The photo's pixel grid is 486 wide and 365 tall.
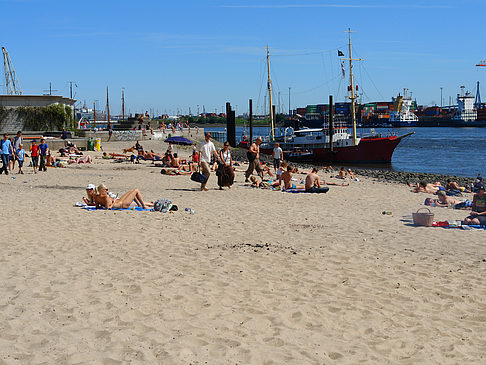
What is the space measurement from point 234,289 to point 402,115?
182m

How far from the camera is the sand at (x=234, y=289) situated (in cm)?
462

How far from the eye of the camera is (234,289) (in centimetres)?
619

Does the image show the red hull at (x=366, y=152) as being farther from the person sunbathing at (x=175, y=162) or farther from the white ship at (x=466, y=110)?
the white ship at (x=466, y=110)

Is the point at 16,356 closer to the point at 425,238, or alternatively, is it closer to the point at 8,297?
the point at 8,297

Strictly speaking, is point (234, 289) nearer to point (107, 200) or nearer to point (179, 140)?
point (107, 200)

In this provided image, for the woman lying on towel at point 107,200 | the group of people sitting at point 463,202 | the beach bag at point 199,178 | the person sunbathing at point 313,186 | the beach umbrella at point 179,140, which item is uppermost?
the beach umbrella at point 179,140

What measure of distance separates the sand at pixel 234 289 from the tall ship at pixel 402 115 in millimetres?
169238

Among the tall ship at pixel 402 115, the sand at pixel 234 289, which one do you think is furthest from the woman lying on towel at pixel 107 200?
the tall ship at pixel 402 115

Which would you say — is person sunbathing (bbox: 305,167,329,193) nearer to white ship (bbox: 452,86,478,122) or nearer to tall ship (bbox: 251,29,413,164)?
tall ship (bbox: 251,29,413,164)

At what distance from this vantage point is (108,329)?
A: 4.91 m

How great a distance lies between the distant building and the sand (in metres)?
29.9

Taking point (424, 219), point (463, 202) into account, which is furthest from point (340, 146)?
point (424, 219)

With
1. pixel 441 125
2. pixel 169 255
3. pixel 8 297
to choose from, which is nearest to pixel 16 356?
pixel 8 297

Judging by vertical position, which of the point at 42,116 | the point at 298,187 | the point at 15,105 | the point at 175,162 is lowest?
the point at 298,187
